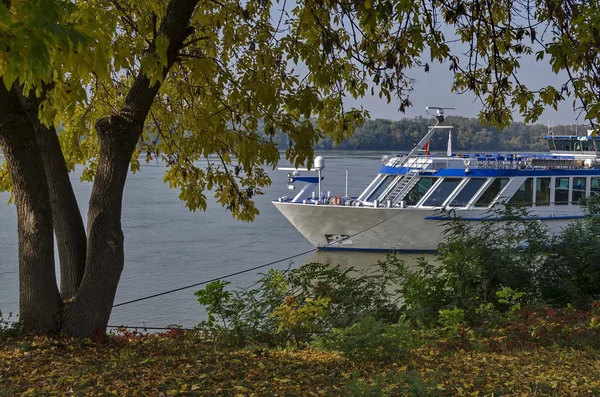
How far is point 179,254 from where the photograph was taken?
2194cm

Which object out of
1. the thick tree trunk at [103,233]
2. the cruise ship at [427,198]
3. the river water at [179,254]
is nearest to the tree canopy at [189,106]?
the thick tree trunk at [103,233]

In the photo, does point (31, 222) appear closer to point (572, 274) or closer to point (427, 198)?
point (572, 274)

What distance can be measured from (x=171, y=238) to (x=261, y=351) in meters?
19.9

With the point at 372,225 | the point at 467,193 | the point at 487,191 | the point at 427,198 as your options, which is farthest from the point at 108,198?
the point at 487,191

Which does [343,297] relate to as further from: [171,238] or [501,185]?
[171,238]

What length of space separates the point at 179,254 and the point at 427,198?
7.52 meters

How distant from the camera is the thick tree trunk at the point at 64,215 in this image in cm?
612

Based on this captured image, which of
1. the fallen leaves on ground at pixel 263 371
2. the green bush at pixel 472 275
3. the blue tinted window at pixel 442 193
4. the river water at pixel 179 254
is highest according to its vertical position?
the blue tinted window at pixel 442 193

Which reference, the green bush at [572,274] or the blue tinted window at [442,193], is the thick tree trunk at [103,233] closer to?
the green bush at [572,274]

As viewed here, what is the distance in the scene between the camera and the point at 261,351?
5.62 m

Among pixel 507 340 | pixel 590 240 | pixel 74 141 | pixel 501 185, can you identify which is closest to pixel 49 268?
pixel 74 141

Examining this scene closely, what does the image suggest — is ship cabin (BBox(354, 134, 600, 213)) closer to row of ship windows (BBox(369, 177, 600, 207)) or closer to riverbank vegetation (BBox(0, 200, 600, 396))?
row of ship windows (BBox(369, 177, 600, 207))

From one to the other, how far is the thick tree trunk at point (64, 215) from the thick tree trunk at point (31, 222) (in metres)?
0.20

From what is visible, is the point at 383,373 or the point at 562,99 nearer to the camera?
the point at 383,373
